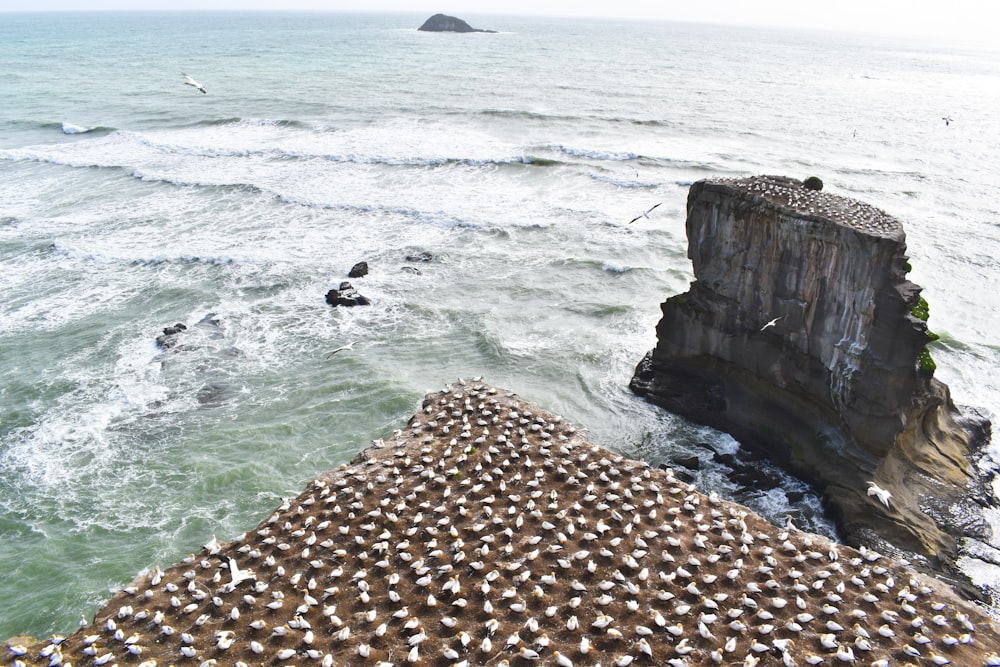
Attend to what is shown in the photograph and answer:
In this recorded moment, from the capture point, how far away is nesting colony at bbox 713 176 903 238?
15.3 meters

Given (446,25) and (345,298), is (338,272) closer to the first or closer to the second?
(345,298)

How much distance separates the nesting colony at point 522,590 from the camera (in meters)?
9.95

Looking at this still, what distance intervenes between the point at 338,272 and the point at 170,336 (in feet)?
26.5

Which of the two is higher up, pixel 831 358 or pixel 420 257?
pixel 831 358

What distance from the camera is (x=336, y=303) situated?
89.6ft

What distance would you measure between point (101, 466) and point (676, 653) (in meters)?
15.8

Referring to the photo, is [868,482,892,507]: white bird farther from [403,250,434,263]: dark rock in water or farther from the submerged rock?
[403,250,434,263]: dark rock in water

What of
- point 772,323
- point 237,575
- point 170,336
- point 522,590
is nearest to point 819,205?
point 772,323

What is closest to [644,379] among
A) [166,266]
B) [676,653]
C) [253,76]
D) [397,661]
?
[676,653]

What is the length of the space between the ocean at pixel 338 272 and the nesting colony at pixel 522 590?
438 cm

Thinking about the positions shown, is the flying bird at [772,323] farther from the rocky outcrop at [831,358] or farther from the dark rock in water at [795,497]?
the dark rock in water at [795,497]

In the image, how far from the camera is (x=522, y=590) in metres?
11.0

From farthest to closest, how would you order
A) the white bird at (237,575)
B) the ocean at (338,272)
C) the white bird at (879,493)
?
the ocean at (338,272) → the white bird at (879,493) → the white bird at (237,575)

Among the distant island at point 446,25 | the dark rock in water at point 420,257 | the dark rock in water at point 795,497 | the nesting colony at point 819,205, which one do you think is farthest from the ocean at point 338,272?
the distant island at point 446,25
